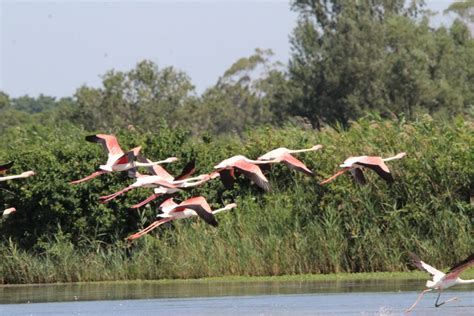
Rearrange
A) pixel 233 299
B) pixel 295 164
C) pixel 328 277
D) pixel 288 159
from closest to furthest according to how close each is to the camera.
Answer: pixel 295 164 → pixel 288 159 → pixel 233 299 → pixel 328 277

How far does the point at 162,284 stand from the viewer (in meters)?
22.1

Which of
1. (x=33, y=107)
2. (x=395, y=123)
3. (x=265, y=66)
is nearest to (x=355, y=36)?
(x=265, y=66)

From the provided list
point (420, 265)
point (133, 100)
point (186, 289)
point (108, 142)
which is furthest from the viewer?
point (133, 100)

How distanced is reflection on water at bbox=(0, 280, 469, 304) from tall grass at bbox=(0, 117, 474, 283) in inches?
27.7

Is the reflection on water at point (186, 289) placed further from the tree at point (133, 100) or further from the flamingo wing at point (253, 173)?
the tree at point (133, 100)

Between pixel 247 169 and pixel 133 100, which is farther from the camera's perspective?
pixel 133 100

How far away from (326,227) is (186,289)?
2955 mm

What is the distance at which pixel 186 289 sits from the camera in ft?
68.8

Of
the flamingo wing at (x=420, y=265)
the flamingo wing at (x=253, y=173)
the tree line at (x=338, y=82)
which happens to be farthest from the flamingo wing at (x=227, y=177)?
the tree line at (x=338, y=82)

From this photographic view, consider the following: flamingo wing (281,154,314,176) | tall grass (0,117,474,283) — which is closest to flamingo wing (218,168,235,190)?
flamingo wing (281,154,314,176)

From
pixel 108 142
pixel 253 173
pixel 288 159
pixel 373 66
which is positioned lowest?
pixel 253 173

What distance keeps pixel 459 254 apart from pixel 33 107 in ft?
417

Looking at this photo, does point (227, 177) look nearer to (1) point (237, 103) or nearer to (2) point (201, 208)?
(2) point (201, 208)

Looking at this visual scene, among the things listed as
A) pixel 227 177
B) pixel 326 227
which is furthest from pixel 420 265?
pixel 326 227
